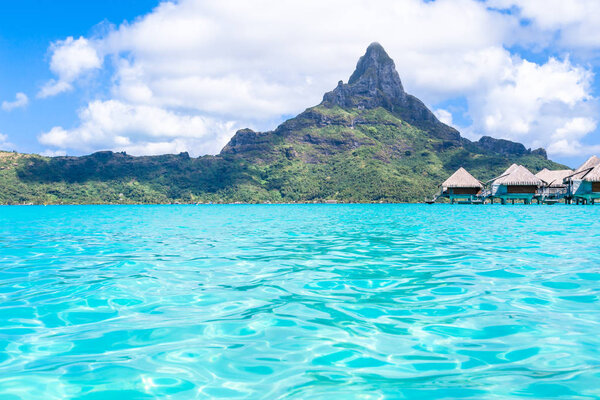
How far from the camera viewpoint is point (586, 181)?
57.2 metres

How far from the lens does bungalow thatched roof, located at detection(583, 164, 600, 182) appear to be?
180ft

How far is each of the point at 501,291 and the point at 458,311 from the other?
1.69 meters

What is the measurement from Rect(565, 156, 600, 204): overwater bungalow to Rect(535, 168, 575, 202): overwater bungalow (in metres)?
2.63

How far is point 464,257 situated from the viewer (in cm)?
1076

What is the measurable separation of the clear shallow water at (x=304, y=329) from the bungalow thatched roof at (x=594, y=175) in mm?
55051

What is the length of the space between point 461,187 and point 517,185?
849 centimetres

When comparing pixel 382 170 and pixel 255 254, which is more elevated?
pixel 382 170

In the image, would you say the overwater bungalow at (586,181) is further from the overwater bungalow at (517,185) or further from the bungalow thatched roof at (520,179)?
the overwater bungalow at (517,185)

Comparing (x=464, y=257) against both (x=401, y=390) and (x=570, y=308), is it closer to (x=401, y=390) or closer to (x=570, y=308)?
(x=570, y=308)

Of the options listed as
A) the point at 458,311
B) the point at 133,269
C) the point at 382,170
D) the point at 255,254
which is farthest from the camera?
the point at 382,170

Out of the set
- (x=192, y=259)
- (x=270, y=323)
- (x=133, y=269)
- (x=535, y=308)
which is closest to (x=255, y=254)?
(x=192, y=259)

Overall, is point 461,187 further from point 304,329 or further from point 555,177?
point 304,329

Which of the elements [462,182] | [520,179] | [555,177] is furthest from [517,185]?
[555,177]

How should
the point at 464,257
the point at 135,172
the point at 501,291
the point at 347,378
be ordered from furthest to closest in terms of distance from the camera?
the point at 135,172 → the point at 464,257 → the point at 501,291 → the point at 347,378
